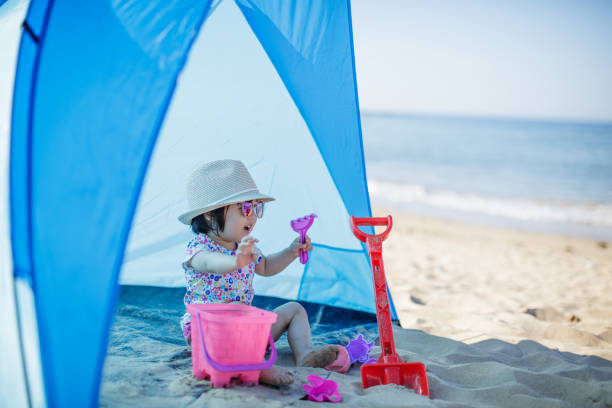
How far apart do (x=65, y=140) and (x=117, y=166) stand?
16 cm

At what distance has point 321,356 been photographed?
1.82 metres

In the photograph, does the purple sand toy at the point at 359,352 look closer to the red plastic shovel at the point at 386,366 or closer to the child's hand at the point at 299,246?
the red plastic shovel at the point at 386,366

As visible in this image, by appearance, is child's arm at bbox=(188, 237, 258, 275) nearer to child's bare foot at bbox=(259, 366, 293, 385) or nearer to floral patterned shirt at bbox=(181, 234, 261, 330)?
floral patterned shirt at bbox=(181, 234, 261, 330)

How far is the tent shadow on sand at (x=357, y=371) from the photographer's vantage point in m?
1.51

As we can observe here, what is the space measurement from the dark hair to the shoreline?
1.22 m

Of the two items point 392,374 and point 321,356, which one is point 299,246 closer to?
point 321,356

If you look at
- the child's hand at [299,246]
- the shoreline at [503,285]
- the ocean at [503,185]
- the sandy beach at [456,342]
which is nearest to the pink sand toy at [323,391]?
Result: the sandy beach at [456,342]

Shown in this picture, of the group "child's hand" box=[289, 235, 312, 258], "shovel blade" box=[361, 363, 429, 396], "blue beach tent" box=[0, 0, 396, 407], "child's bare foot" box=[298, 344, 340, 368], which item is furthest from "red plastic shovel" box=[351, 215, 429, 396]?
"blue beach tent" box=[0, 0, 396, 407]

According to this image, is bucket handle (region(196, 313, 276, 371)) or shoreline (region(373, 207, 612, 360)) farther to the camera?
shoreline (region(373, 207, 612, 360))

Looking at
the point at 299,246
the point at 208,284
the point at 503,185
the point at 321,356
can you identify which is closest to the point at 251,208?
the point at 299,246

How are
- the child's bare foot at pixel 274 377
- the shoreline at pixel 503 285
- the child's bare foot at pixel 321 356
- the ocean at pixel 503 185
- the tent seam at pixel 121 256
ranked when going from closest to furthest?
the tent seam at pixel 121 256 → the child's bare foot at pixel 274 377 → the child's bare foot at pixel 321 356 → the shoreline at pixel 503 285 → the ocean at pixel 503 185

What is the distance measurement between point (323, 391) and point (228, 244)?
2.28 feet

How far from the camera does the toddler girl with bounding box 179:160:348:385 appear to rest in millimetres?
1842

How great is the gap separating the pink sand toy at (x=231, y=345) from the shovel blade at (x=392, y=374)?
393 mm
